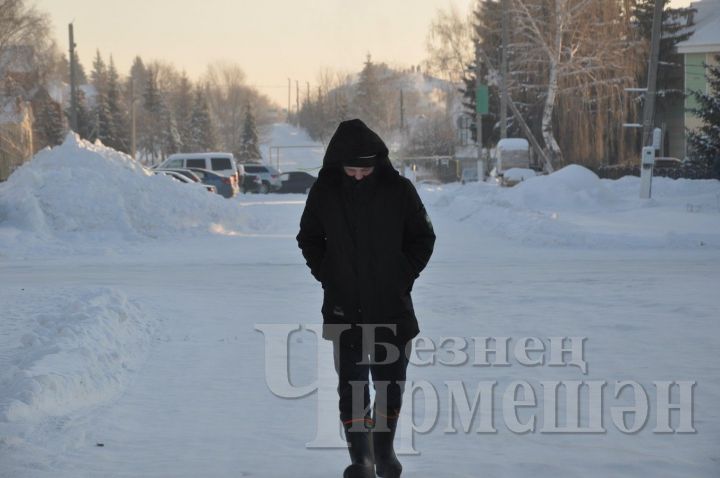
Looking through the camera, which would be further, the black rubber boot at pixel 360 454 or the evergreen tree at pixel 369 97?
the evergreen tree at pixel 369 97

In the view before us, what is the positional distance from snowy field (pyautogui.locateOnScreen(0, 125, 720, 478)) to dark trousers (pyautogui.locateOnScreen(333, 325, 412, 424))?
48cm

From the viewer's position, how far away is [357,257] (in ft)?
16.3

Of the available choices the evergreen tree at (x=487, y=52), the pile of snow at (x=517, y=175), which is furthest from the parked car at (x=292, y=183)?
the pile of snow at (x=517, y=175)

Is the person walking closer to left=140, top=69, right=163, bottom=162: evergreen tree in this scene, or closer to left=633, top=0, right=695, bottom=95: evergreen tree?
left=633, top=0, right=695, bottom=95: evergreen tree

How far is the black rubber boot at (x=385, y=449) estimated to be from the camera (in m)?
5.05

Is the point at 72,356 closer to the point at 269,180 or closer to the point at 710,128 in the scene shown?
the point at 710,128

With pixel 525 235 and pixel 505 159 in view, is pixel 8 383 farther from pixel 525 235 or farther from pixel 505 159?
pixel 505 159

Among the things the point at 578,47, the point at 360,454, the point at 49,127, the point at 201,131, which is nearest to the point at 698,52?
the point at 578,47

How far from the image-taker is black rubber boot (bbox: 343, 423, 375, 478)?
16.0 feet

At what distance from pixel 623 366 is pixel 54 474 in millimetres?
4507

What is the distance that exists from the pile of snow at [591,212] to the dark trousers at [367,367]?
585 inches

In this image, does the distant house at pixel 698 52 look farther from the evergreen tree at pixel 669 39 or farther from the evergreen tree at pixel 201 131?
the evergreen tree at pixel 201 131

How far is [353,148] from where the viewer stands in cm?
489

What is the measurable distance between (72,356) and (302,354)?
75.3 inches
